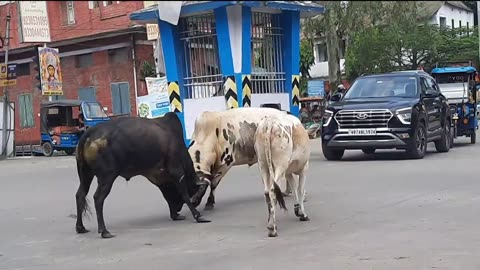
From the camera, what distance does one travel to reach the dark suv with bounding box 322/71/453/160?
15.8 meters

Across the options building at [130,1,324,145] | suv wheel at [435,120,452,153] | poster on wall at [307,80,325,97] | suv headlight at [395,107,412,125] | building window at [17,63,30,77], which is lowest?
suv wheel at [435,120,452,153]

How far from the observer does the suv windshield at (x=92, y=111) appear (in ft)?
91.8

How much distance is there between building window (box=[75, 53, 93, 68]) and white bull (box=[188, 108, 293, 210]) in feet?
86.5

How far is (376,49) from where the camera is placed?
123 feet

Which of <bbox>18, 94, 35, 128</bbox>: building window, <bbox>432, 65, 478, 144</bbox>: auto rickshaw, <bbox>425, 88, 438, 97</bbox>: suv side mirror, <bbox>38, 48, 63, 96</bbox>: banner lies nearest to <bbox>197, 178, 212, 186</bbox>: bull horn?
<bbox>425, 88, 438, 97</bbox>: suv side mirror

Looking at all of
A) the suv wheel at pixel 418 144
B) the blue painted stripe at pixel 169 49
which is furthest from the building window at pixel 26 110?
the suv wheel at pixel 418 144

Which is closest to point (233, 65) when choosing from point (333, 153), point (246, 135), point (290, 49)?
point (290, 49)

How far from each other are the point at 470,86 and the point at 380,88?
236 inches

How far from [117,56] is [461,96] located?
18.0 m

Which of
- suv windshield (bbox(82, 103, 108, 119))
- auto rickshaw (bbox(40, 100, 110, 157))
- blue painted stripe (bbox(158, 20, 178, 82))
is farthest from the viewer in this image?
suv windshield (bbox(82, 103, 108, 119))

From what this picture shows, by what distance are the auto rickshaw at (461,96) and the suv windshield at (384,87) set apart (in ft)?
10.8

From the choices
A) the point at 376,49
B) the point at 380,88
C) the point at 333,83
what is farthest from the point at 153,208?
the point at 376,49

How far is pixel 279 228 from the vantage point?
8.98 meters

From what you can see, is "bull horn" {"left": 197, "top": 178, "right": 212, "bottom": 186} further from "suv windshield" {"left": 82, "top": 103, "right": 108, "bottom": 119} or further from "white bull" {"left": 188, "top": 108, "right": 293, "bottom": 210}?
"suv windshield" {"left": 82, "top": 103, "right": 108, "bottom": 119}
